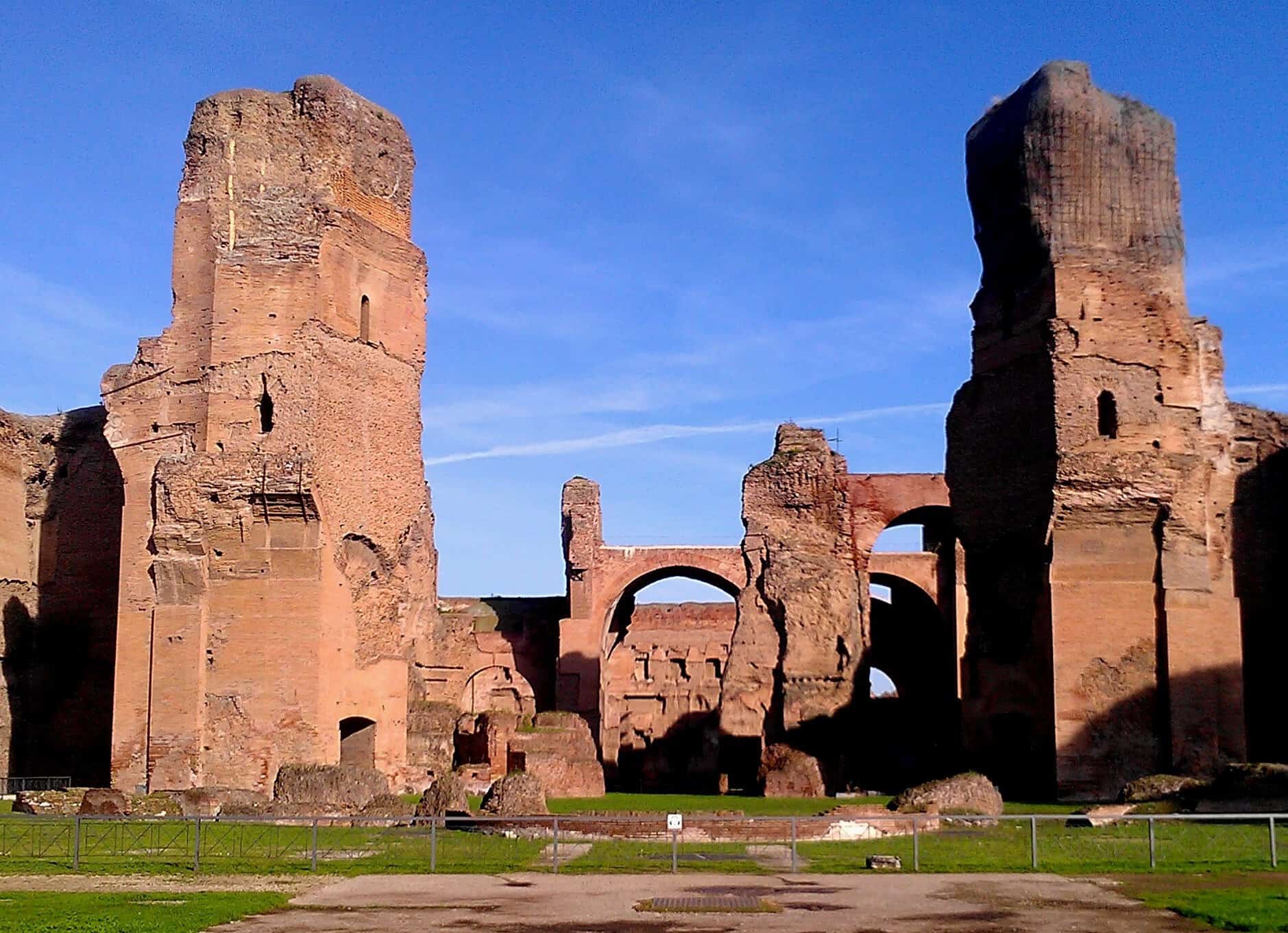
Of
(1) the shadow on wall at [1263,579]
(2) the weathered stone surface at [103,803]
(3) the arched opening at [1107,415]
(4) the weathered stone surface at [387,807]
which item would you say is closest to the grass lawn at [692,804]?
(4) the weathered stone surface at [387,807]

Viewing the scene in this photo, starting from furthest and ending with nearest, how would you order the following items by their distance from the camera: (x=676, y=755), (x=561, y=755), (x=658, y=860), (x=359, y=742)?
(x=676, y=755)
(x=561, y=755)
(x=359, y=742)
(x=658, y=860)

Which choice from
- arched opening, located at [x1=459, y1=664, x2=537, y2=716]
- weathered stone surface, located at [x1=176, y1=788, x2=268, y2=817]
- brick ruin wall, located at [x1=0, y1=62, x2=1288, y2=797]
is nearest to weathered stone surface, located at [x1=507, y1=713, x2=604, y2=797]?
brick ruin wall, located at [x1=0, y1=62, x2=1288, y2=797]

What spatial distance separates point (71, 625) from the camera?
25.6 m

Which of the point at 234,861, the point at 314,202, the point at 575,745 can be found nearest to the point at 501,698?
the point at 575,745

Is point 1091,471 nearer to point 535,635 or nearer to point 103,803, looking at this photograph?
point 103,803

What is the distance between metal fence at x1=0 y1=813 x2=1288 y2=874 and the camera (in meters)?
12.6

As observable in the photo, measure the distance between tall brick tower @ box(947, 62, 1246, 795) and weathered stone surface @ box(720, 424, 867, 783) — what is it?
10.0 feet

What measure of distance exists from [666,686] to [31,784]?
18193 mm

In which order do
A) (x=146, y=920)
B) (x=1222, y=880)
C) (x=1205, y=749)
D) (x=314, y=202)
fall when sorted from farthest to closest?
(x=314, y=202)
(x=1205, y=749)
(x=1222, y=880)
(x=146, y=920)

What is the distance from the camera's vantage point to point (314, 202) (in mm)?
21766

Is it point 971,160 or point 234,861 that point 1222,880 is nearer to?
point 234,861

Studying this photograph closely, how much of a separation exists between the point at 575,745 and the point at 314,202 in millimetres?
9440

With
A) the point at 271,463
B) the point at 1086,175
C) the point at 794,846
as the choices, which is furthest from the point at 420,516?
the point at 794,846

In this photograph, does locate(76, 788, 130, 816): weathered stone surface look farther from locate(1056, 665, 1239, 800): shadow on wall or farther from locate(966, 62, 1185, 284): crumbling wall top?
locate(966, 62, 1185, 284): crumbling wall top
